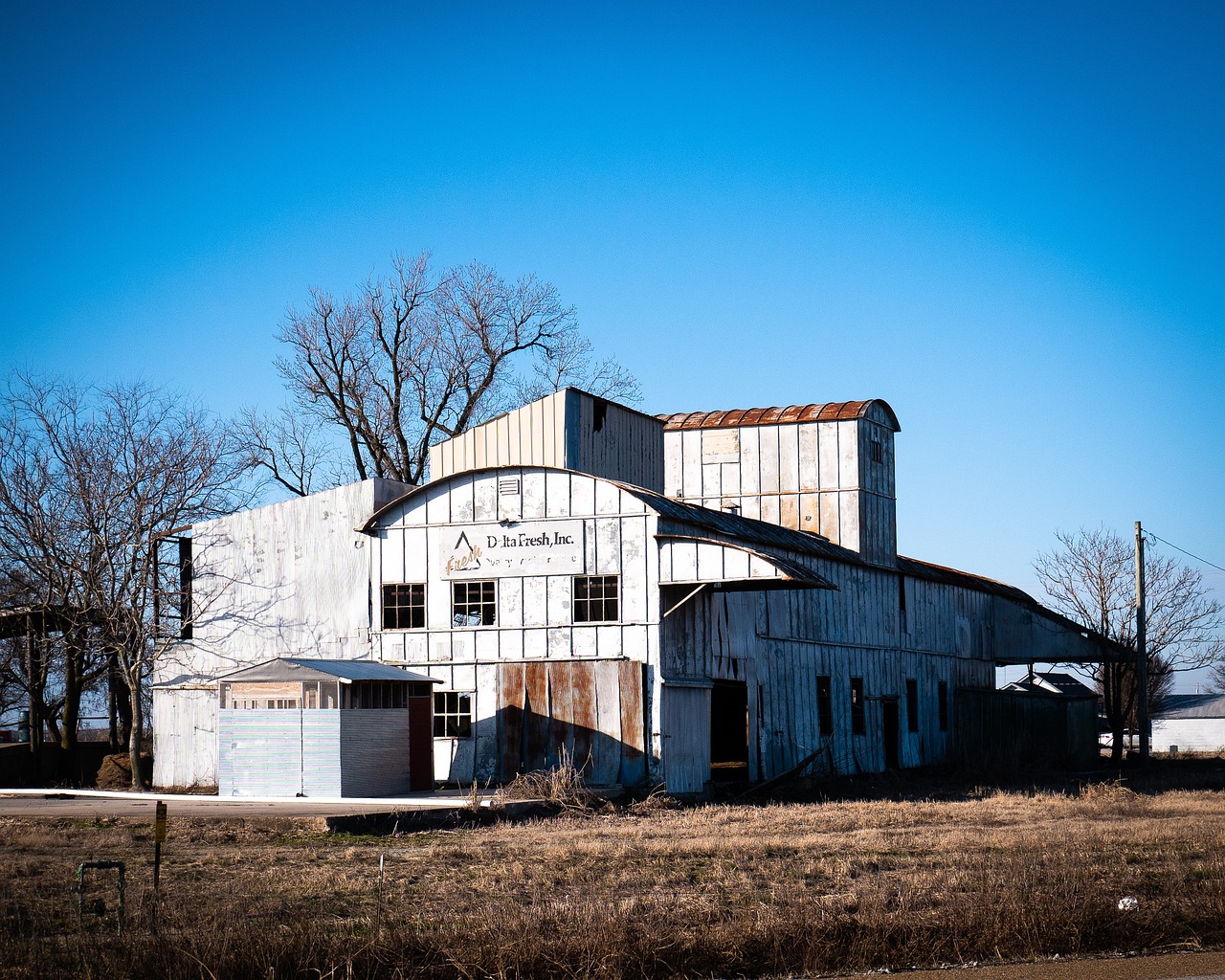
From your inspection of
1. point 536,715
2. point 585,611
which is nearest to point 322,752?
point 536,715

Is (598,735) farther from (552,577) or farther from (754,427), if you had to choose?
(754,427)

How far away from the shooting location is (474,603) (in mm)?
28375

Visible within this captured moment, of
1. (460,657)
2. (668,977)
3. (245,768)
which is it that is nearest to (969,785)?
(460,657)

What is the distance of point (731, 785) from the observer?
1132 inches

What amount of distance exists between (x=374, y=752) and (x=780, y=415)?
1828 cm

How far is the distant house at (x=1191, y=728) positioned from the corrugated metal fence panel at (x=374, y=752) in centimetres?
6166

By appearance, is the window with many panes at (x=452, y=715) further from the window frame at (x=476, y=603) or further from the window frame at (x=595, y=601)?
the window frame at (x=595, y=601)

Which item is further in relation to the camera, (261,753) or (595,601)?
(595,601)

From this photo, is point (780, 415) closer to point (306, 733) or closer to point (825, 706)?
point (825, 706)

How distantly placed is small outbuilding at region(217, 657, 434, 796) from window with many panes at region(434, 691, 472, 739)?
161cm

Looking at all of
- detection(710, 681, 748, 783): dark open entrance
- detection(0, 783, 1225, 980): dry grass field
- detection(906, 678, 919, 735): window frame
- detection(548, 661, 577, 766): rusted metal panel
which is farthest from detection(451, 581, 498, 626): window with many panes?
detection(906, 678, 919, 735): window frame

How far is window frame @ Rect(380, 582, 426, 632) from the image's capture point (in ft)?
95.0


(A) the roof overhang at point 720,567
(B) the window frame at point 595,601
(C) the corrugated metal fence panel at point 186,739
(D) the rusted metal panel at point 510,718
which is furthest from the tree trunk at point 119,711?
(A) the roof overhang at point 720,567

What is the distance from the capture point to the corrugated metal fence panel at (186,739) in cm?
3053
